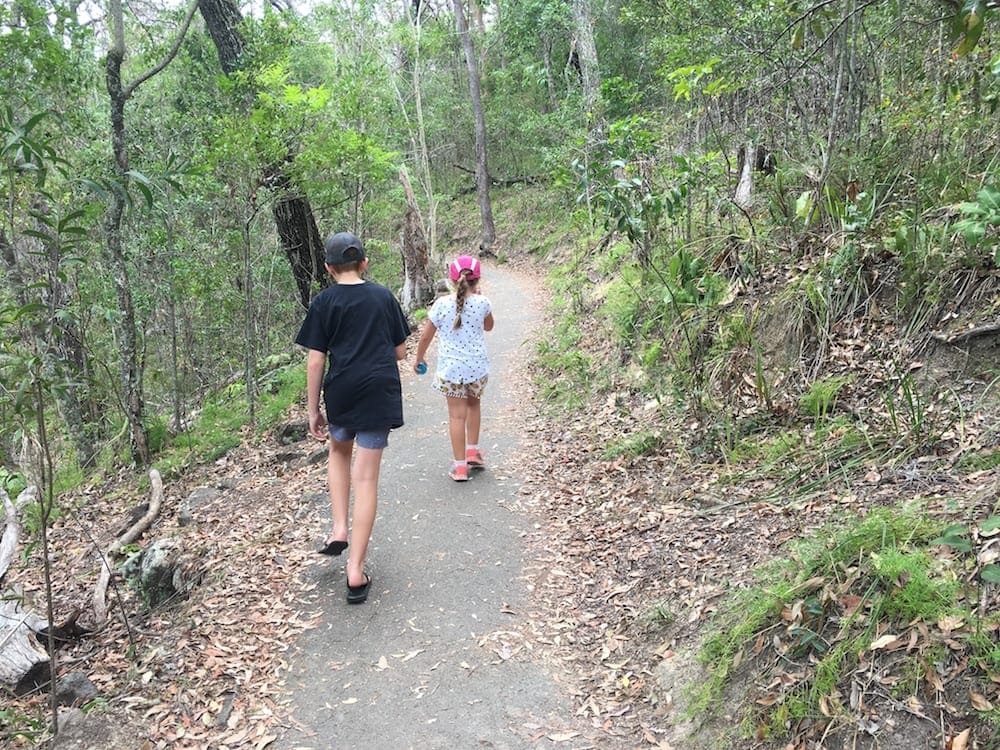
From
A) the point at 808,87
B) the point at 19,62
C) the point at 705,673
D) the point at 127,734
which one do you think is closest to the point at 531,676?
the point at 705,673

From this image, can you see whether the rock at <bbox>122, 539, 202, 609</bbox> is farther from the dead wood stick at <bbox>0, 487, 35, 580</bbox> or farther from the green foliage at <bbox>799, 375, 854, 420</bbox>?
the green foliage at <bbox>799, 375, 854, 420</bbox>

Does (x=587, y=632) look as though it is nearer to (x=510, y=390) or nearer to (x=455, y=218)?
(x=510, y=390)

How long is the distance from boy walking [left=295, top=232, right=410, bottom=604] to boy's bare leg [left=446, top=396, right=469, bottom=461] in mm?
1372

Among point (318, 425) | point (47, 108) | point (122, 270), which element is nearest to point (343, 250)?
point (318, 425)

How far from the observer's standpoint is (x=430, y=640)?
355 cm

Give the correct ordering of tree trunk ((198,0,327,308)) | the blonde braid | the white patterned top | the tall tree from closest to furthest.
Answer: the blonde braid < the white patterned top < the tall tree < tree trunk ((198,0,327,308))

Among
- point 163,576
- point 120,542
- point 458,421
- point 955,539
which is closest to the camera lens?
point 955,539

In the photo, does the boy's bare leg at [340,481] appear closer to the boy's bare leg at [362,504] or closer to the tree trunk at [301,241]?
the boy's bare leg at [362,504]

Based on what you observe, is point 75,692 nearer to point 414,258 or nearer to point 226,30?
point 226,30

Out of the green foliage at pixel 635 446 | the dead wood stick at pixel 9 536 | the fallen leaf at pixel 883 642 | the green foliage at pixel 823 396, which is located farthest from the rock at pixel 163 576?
the green foliage at pixel 823 396

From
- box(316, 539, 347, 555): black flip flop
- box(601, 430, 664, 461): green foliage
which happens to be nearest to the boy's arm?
box(316, 539, 347, 555): black flip flop

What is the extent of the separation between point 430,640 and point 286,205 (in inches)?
283

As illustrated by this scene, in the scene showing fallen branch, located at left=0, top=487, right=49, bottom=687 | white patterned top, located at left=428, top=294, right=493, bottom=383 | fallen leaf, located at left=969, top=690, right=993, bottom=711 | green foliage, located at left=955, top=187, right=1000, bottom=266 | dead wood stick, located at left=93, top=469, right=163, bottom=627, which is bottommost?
dead wood stick, located at left=93, top=469, right=163, bottom=627

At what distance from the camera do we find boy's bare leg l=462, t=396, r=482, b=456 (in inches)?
211
